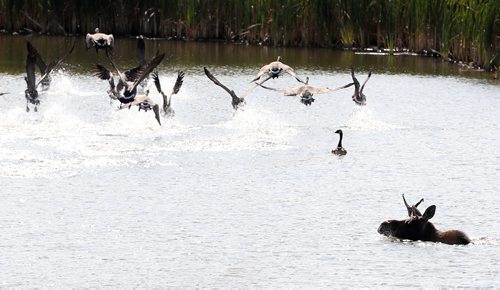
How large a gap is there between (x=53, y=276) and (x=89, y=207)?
3.61 m

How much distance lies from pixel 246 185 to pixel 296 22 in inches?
810

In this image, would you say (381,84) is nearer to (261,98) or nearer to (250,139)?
(261,98)

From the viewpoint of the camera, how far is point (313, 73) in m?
35.7

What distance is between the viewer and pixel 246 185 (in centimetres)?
2105

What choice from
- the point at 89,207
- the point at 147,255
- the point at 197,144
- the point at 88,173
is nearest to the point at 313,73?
the point at 197,144

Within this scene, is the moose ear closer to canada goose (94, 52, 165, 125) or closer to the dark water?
canada goose (94, 52, 165, 125)

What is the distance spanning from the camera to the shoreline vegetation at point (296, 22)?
3662 cm

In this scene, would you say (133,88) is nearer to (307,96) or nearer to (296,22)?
(307,96)

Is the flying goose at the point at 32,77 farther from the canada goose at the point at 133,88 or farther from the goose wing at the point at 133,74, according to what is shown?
the goose wing at the point at 133,74

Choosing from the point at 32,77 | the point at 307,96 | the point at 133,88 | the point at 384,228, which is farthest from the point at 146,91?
the point at 384,228

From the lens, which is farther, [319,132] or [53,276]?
[319,132]

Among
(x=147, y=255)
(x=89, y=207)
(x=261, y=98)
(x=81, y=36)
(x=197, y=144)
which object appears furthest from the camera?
(x=81, y=36)

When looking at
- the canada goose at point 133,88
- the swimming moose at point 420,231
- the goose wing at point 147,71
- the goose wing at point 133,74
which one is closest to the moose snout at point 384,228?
the swimming moose at point 420,231

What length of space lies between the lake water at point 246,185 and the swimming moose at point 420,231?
0.39 feet
